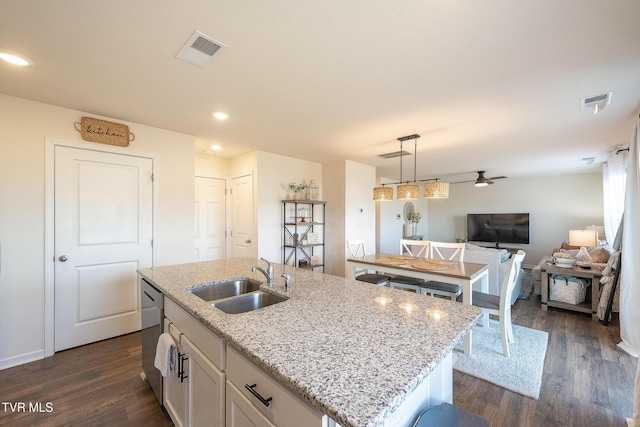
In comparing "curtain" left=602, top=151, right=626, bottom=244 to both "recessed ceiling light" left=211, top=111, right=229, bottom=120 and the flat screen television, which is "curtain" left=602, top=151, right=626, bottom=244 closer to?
the flat screen television

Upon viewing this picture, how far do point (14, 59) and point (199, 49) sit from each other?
1335mm

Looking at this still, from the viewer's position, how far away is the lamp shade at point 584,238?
483 centimetres

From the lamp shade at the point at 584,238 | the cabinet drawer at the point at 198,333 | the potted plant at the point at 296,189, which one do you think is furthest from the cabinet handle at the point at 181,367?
the lamp shade at the point at 584,238

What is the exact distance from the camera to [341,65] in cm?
188

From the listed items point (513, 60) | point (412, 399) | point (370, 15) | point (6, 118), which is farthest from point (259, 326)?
point (6, 118)

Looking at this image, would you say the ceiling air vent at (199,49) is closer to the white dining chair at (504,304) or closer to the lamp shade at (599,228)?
the white dining chair at (504,304)

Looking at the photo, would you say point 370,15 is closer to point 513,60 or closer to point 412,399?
point 513,60

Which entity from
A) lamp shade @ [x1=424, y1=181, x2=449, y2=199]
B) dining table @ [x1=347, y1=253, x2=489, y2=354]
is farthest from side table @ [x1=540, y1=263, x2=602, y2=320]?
lamp shade @ [x1=424, y1=181, x2=449, y2=199]

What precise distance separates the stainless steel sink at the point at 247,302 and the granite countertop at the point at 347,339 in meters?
0.05

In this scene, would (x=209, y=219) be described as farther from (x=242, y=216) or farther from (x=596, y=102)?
(x=596, y=102)

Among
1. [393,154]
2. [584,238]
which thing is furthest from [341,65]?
[584,238]

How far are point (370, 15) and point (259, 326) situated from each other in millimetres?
1648

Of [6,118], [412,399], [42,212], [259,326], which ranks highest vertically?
[6,118]

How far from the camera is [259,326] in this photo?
1.12m
